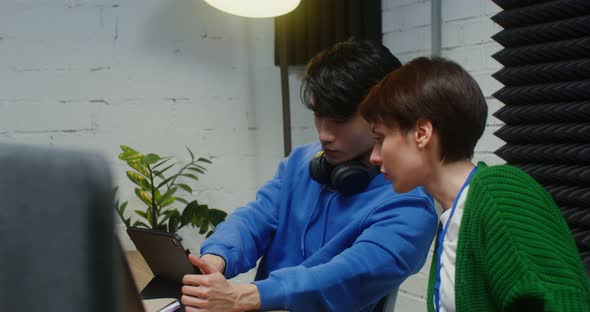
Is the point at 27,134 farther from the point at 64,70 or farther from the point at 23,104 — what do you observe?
the point at 64,70

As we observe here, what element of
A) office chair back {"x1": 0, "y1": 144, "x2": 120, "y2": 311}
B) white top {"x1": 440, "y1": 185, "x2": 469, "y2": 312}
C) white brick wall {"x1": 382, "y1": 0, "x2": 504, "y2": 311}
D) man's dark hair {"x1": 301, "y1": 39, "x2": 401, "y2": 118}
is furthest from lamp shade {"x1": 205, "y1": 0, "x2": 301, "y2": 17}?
office chair back {"x1": 0, "y1": 144, "x2": 120, "y2": 311}

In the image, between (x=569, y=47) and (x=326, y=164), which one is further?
(x=569, y=47)

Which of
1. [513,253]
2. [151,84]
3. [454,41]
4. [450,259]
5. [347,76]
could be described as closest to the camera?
[513,253]

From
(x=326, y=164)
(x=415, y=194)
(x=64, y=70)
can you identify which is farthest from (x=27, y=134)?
(x=415, y=194)

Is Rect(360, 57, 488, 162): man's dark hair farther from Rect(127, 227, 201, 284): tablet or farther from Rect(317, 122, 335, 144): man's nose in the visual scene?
Rect(127, 227, 201, 284): tablet

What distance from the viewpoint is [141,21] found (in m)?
2.39

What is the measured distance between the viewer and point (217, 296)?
104 cm

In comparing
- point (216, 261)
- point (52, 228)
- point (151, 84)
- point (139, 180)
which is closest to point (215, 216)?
point (139, 180)

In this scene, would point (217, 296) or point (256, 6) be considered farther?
point (256, 6)

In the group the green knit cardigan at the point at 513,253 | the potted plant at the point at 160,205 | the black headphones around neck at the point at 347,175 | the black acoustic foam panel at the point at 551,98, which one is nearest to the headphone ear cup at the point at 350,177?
the black headphones around neck at the point at 347,175

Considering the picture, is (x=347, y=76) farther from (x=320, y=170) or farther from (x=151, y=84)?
(x=151, y=84)

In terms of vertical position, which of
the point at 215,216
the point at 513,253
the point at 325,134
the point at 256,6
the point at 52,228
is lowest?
the point at 215,216

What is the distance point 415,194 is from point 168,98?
4.96 ft

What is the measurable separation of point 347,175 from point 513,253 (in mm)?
453
